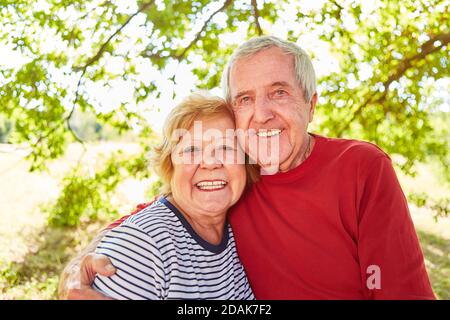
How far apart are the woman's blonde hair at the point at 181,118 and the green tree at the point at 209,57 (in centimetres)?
225

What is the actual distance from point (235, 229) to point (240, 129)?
469 millimetres

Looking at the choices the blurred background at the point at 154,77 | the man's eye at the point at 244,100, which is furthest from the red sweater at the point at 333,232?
the blurred background at the point at 154,77

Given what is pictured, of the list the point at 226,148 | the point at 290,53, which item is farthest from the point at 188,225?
the point at 290,53

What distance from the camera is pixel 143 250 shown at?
1576 millimetres

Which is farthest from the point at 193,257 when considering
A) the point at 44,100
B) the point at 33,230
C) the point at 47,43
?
the point at 33,230

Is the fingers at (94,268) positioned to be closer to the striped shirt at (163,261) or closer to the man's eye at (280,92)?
the striped shirt at (163,261)

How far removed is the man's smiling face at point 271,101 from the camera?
2082 mm

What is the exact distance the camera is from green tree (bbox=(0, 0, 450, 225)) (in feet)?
13.2

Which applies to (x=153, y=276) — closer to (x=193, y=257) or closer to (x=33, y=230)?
(x=193, y=257)

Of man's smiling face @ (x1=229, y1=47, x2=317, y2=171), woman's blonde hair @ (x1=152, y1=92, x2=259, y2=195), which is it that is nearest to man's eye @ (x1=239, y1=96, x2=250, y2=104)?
man's smiling face @ (x1=229, y1=47, x2=317, y2=171)

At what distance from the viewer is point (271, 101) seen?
211cm

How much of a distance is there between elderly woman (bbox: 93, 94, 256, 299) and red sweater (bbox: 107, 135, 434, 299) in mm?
122

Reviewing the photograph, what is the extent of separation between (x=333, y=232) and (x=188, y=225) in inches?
24.7

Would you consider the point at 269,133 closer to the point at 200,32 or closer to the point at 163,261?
the point at 163,261
